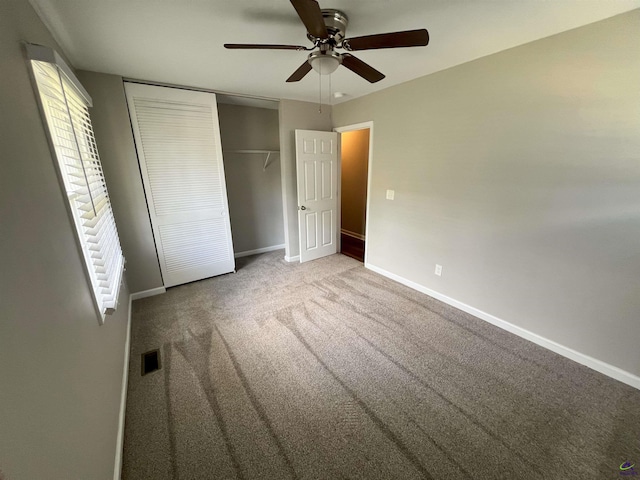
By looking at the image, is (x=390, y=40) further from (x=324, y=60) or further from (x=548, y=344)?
(x=548, y=344)

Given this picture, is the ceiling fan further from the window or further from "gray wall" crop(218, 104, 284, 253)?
"gray wall" crop(218, 104, 284, 253)

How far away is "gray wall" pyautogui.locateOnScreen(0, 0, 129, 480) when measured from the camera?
649 millimetres

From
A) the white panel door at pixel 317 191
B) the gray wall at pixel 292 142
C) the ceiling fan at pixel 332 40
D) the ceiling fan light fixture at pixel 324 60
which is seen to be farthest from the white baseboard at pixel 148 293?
Result: the ceiling fan light fixture at pixel 324 60

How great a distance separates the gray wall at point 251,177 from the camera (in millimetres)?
3754

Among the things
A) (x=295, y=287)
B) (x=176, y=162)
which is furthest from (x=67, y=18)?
(x=295, y=287)

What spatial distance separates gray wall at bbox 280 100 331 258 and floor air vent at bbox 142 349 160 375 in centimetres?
220

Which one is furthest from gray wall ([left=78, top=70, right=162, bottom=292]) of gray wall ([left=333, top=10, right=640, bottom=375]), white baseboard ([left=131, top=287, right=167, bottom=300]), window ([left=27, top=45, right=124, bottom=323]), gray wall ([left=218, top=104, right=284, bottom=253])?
gray wall ([left=333, top=10, right=640, bottom=375])

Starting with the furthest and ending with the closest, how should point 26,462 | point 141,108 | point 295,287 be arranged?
1. point 295,287
2. point 141,108
3. point 26,462

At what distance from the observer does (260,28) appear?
1653 mm

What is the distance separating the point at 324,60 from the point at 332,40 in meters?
0.12

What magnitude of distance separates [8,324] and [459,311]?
10.1 feet

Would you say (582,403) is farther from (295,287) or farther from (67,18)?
(67,18)

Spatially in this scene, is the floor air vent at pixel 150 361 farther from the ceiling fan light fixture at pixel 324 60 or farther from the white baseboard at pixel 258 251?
the ceiling fan light fixture at pixel 324 60

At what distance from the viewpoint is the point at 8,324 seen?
25.6 inches
